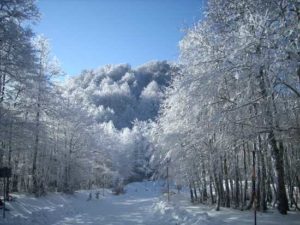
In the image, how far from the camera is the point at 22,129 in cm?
2044

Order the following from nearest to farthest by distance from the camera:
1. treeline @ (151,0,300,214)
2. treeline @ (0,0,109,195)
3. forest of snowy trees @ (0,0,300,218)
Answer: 1. treeline @ (151,0,300,214)
2. forest of snowy trees @ (0,0,300,218)
3. treeline @ (0,0,109,195)

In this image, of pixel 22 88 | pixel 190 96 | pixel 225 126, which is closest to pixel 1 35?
pixel 22 88

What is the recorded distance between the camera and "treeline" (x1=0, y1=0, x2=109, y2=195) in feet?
58.3

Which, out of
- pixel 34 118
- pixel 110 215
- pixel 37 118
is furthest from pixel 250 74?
pixel 34 118

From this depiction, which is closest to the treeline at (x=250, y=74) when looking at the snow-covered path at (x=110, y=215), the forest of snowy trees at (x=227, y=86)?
the forest of snowy trees at (x=227, y=86)

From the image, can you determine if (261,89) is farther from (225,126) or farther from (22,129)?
(22,129)

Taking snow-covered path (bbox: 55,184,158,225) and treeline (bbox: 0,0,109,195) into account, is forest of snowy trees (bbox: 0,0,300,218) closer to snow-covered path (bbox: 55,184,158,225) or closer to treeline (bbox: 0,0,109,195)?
treeline (bbox: 0,0,109,195)

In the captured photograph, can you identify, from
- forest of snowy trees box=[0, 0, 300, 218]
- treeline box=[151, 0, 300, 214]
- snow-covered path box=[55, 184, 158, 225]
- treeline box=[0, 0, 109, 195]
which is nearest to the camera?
treeline box=[151, 0, 300, 214]

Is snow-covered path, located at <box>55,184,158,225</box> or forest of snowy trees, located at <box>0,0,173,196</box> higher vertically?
forest of snowy trees, located at <box>0,0,173,196</box>

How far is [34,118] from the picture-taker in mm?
30844

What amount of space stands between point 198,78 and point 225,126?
2.51 metres

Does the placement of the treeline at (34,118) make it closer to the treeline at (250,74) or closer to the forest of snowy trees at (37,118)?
the forest of snowy trees at (37,118)

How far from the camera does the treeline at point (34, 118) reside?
1778 cm

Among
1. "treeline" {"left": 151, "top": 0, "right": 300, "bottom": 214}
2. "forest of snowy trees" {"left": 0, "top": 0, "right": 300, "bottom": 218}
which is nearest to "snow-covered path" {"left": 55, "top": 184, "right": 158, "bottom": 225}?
"forest of snowy trees" {"left": 0, "top": 0, "right": 300, "bottom": 218}
